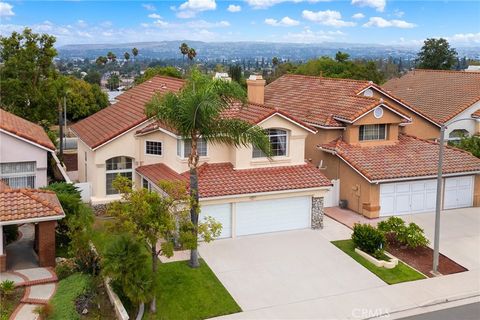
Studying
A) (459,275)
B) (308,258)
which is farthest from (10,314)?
(459,275)

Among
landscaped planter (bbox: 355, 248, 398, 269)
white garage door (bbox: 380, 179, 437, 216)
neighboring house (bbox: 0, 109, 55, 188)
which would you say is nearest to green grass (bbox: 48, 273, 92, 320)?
neighboring house (bbox: 0, 109, 55, 188)

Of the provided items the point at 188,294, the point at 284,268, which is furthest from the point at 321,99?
the point at 188,294

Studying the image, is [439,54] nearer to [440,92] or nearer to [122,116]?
[440,92]

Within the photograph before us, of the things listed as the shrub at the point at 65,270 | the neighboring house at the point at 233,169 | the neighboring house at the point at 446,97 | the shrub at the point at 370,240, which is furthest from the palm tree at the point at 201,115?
the neighboring house at the point at 446,97

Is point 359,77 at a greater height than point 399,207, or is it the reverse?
point 359,77

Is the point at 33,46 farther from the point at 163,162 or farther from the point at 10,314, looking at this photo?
the point at 10,314

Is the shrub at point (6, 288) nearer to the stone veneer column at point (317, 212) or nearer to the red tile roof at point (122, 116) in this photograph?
the red tile roof at point (122, 116)
